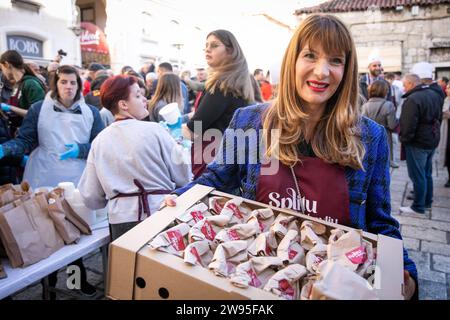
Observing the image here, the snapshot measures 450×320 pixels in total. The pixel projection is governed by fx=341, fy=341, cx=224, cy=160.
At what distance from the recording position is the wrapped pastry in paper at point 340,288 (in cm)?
80

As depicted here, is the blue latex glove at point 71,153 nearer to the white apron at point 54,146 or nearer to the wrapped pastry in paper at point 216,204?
the white apron at point 54,146

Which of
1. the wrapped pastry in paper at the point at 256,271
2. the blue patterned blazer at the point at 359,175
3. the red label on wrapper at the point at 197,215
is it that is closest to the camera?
the wrapped pastry in paper at the point at 256,271

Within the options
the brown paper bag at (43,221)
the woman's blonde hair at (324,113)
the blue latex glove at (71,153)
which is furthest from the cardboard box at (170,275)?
the blue latex glove at (71,153)

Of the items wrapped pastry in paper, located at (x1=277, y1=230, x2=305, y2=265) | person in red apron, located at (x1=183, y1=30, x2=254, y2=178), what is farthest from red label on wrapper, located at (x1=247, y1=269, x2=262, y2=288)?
person in red apron, located at (x1=183, y1=30, x2=254, y2=178)

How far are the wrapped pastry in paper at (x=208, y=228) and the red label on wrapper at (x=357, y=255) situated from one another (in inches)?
16.4

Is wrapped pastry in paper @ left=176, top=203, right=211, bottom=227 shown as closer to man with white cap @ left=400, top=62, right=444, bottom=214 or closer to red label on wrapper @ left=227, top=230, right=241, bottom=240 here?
red label on wrapper @ left=227, top=230, right=241, bottom=240

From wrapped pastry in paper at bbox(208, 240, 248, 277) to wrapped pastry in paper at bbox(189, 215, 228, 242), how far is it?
0.09 metres

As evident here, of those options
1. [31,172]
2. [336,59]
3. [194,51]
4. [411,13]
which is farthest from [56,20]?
[411,13]

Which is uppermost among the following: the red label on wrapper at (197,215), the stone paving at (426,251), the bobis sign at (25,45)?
the bobis sign at (25,45)

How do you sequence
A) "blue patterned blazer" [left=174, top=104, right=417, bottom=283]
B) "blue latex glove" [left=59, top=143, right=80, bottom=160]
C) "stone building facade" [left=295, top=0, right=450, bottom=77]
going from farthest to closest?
"stone building facade" [left=295, top=0, right=450, bottom=77]
"blue latex glove" [left=59, top=143, right=80, bottom=160]
"blue patterned blazer" [left=174, top=104, right=417, bottom=283]

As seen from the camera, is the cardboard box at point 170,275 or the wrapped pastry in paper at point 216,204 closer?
the cardboard box at point 170,275

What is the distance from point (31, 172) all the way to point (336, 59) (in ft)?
8.91

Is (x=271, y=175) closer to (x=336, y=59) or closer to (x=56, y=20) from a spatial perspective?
(x=336, y=59)

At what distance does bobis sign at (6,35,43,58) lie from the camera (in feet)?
38.4
